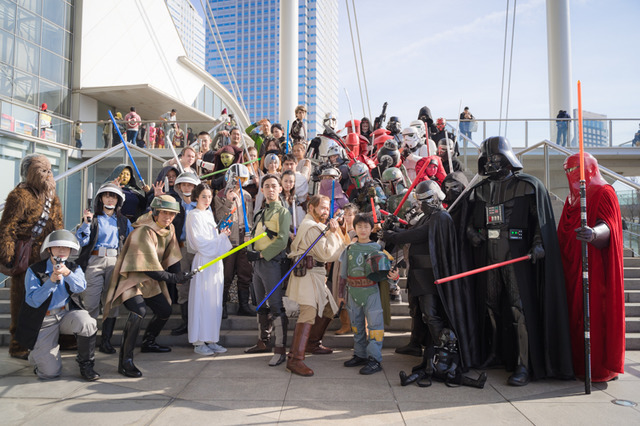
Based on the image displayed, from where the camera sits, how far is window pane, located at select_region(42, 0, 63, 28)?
17.5 meters

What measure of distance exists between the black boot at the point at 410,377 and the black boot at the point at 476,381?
34 cm

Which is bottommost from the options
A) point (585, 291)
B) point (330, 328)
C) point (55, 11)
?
point (330, 328)

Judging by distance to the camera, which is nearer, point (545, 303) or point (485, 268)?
point (485, 268)

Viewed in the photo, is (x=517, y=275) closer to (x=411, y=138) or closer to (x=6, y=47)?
(x=411, y=138)

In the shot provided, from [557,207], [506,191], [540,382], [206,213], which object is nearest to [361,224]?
[506,191]

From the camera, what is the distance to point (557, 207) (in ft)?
22.9

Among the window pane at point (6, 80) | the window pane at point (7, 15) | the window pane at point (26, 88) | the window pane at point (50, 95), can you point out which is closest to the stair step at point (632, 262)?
the window pane at point (6, 80)

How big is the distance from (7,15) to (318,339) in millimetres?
18027

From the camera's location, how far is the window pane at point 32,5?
54.4ft

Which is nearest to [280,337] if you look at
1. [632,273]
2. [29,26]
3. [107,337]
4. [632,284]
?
[107,337]

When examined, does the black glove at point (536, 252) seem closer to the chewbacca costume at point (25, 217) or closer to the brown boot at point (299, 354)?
the brown boot at point (299, 354)

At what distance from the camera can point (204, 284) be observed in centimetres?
468

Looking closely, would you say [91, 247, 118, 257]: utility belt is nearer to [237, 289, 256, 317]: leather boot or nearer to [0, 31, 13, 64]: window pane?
[237, 289, 256, 317]: leather boot

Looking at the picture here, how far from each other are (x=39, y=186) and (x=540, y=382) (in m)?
5.15
